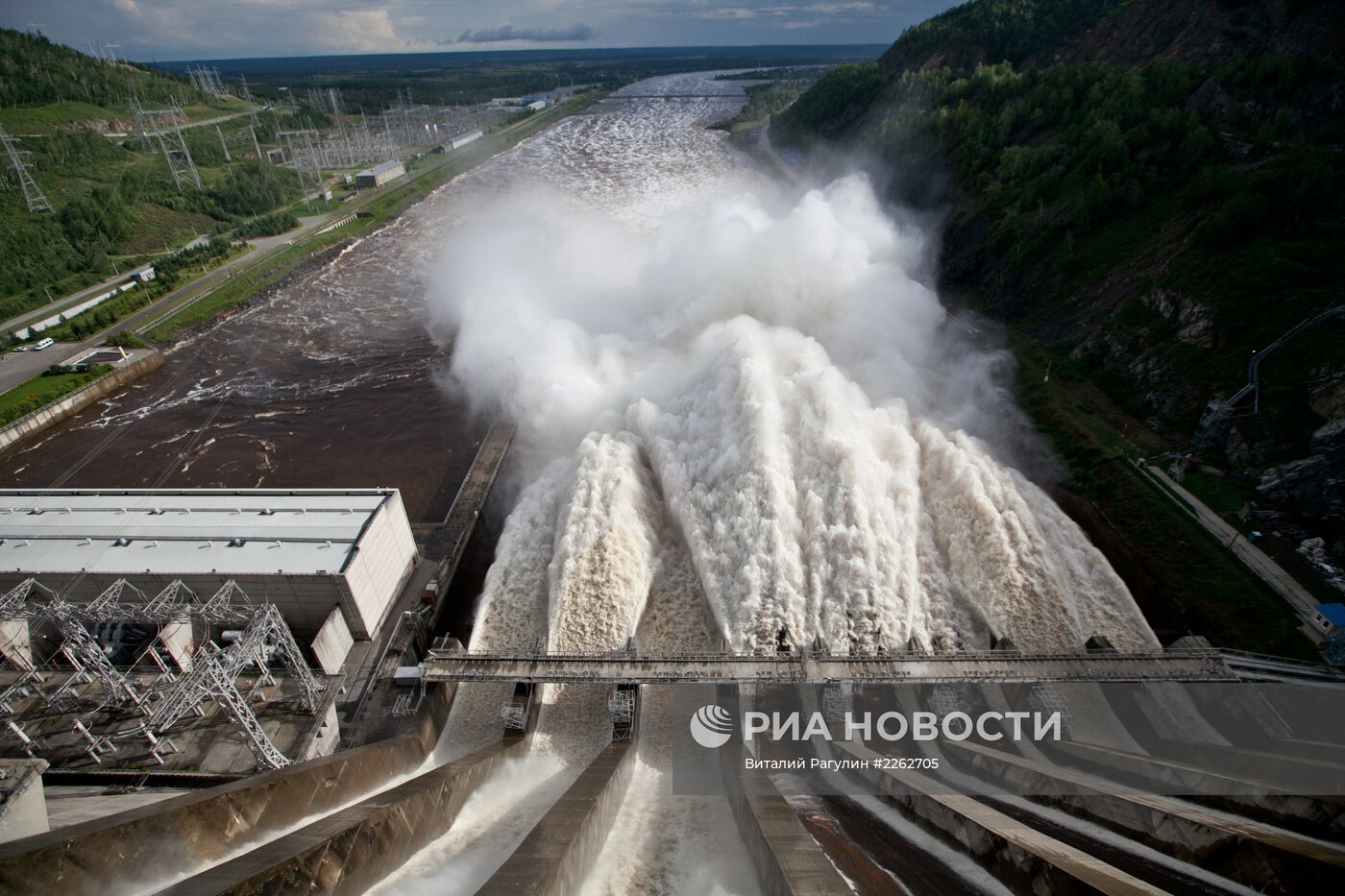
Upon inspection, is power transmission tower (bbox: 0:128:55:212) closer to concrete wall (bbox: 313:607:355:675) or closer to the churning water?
the churning water

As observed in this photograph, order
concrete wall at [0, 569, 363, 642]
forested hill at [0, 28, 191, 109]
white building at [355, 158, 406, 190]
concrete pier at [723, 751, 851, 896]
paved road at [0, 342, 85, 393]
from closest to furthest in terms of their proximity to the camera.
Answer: concrete pier at [723, 751, 851, 896] → concrete wall at [0, 569, 363, 642] → paved road at [0, 342, 85, 393] → white building at [355, 158, 406, 190] → forested hill at [0, 28, 191, 109]

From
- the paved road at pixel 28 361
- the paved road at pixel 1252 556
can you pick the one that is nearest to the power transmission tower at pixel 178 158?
the paved road at pixel 28 361

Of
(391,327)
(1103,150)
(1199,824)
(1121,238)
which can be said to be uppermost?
(1103,150)

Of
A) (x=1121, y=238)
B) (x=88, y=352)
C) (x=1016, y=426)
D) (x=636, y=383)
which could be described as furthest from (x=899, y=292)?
(x=88, y=352)

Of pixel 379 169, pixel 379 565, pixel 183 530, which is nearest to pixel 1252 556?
pixel 379 565

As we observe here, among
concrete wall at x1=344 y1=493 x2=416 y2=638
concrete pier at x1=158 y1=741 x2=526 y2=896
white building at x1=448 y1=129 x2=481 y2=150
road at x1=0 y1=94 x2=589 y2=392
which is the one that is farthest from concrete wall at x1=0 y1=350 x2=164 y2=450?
white building at x1=448 y1=129 x2=481 y2=150

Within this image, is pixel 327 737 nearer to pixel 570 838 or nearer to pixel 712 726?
pixel 570 838

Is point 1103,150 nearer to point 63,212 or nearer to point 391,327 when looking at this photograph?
point 391,327
